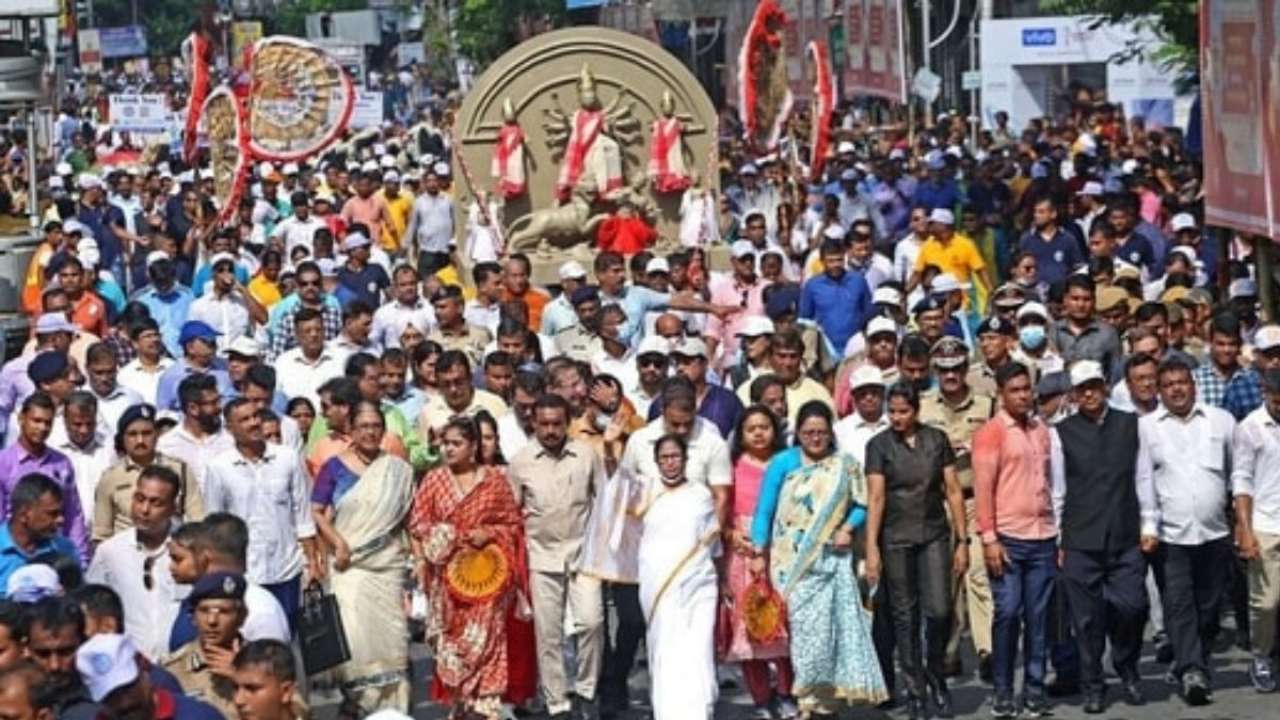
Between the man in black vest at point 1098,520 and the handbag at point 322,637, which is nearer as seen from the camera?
the handbag at point 322,637

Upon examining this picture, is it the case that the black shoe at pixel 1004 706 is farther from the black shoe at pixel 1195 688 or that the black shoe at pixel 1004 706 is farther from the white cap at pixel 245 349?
the white cap at pixel 245 349

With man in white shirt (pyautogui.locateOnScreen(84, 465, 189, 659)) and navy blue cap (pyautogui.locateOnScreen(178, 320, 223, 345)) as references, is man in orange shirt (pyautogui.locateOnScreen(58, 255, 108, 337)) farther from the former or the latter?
man in white shirt (pyautogui.locateOnScreen(84, 465, 189, 659))

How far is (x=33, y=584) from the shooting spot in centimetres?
929

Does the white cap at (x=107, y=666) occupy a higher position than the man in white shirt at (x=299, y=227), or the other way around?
the man in white shirt at (x=299, y=227)

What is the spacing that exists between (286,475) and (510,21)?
4987 cm

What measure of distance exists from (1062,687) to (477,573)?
2548 millimetres

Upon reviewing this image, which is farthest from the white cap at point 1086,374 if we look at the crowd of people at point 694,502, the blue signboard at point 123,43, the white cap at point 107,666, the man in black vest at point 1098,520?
the blue signboard at point 123,43

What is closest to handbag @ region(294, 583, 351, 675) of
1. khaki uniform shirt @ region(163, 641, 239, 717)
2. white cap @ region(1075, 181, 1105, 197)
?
khaki uniform shirt @ region(163, 641, 239, 717)

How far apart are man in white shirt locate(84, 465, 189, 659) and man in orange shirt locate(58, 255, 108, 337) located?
6.77 m

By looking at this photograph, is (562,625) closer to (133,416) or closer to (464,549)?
(464,549)

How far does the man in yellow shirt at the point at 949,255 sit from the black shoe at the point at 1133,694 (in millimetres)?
6798

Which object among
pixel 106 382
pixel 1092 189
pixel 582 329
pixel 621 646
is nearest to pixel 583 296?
pixel 582 329

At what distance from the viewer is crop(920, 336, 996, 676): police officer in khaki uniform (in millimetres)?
13406

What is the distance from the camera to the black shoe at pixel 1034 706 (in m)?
13.1
